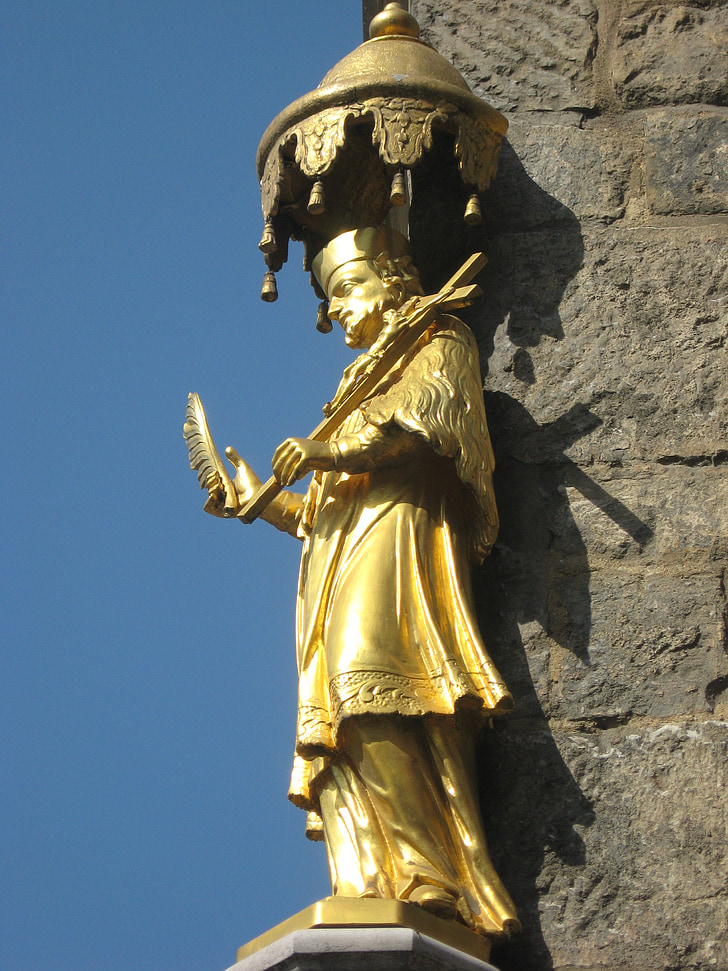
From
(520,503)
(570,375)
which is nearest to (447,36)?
(570,375)

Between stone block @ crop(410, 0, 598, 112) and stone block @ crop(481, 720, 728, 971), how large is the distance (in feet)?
5.34

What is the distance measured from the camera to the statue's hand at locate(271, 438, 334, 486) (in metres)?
3.13

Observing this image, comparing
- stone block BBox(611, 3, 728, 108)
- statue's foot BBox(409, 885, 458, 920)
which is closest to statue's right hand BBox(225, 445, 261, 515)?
statue's foot BBox(409, 885, 458, 920)

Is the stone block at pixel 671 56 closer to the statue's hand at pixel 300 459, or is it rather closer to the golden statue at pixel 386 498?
the golden statue at pixel 386 498

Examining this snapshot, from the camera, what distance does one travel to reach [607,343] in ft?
11.6

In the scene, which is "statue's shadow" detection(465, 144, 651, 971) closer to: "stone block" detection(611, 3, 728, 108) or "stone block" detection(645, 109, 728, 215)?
"stone block" detection(645, 109, 728, 215)

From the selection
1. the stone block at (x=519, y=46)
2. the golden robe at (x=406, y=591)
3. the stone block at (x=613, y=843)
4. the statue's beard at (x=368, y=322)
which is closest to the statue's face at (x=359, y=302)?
the statue's beard at (x=368, y=322)

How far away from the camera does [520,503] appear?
342cm

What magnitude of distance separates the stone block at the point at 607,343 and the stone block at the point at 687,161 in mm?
79

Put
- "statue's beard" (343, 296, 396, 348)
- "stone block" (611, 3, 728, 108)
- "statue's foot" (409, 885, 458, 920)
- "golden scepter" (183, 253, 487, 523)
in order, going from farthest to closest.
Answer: "stone block" (611, 3, 728, 108), "statue's beard" (343, 296, 396, 348), "golden scepter" (183, 253, 487, 523), "statue's foot" (409, 885, 458, 920)

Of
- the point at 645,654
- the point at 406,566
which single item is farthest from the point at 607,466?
the point at 406,566

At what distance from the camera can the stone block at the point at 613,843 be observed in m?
2.98

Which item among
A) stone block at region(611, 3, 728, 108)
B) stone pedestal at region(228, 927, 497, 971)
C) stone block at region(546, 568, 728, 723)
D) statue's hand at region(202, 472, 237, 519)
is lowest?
stone pedestal at region(228, 927, 497, 971)

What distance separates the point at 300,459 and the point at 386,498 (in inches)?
8.3
